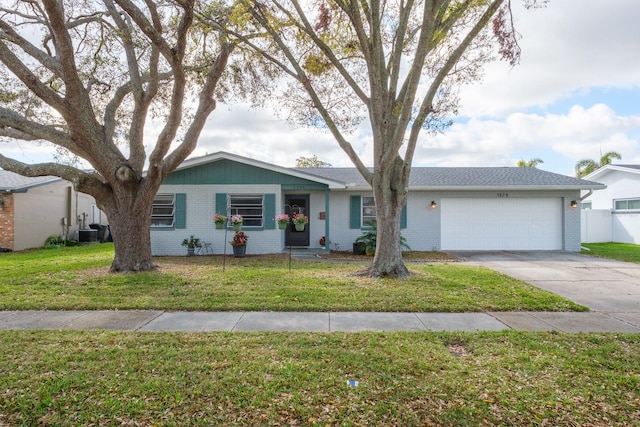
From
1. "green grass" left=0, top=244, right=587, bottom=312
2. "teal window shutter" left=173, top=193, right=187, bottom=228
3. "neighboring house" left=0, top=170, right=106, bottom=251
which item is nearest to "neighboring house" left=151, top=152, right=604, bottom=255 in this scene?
"teal window shutter" left=173, top=193, right=187, bottom=228

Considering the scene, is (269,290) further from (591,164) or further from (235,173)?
(591,164)

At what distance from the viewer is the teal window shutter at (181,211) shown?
1226 centimetres

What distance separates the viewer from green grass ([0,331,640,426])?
254cm

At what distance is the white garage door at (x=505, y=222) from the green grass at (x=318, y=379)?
31.0ft

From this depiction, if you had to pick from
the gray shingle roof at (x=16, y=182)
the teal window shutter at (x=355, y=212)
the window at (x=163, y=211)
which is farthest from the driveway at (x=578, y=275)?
the gray shingle roof at (x=16, y=182)

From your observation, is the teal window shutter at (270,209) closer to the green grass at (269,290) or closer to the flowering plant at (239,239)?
the flowering plant at (239,239)

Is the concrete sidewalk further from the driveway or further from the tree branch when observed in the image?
the tree branch

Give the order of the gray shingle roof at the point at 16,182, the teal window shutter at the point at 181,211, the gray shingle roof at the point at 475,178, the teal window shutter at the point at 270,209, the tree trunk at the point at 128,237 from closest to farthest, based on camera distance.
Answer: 1. the tree trunk at the point at 128,237
2. the teal window shutter at the point at 270,209
3. the teal window shutter at the point at 181,211
4. the gray shingle roof at the point at 475,178
5. the gray shingle roof at the point at 16,182

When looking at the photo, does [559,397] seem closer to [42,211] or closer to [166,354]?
Answer: [166,354]

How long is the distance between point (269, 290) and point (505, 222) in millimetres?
10546

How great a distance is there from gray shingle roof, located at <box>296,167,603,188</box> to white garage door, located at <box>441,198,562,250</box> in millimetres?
729

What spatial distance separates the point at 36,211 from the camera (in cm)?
1509

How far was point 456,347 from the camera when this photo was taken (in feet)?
12.7

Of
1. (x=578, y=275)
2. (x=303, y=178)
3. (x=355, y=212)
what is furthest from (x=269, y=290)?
(x=355, y=212)
